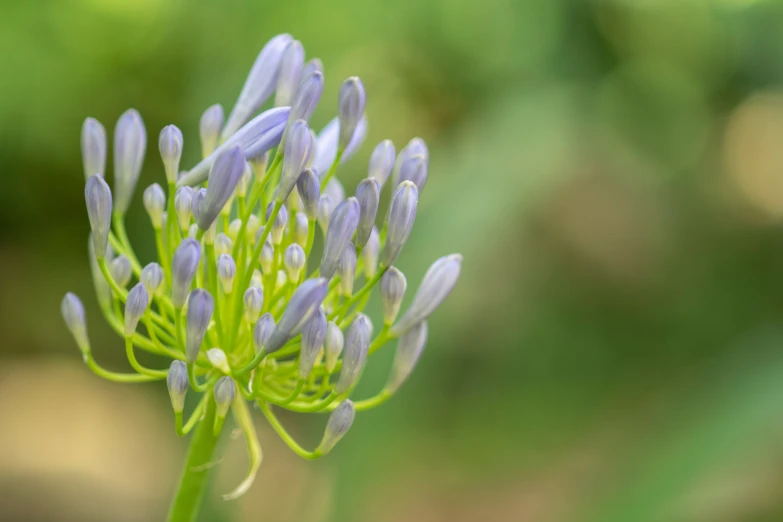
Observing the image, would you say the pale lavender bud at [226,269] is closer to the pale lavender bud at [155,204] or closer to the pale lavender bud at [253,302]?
the pale lavender bud at [253,302]

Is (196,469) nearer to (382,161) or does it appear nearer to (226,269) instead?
(226,269)

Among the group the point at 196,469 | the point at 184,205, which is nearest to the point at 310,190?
the point at 184,205

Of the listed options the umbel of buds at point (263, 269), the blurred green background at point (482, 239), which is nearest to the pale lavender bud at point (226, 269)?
the umbel of buds at point (263, 269)

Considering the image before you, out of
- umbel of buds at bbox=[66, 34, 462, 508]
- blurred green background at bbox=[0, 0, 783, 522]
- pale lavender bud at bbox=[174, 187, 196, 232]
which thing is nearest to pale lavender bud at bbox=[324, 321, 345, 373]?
umbel of buds at bbox=[66, 34, 462, 508]

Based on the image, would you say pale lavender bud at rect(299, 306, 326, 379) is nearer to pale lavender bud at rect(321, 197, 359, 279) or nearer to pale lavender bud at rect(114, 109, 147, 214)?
pale lavender bud at rect(321, 197, 359, 279)

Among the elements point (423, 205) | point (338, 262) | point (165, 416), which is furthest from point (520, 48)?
point (338, 262)

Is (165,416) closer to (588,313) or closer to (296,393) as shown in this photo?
(588,313)
